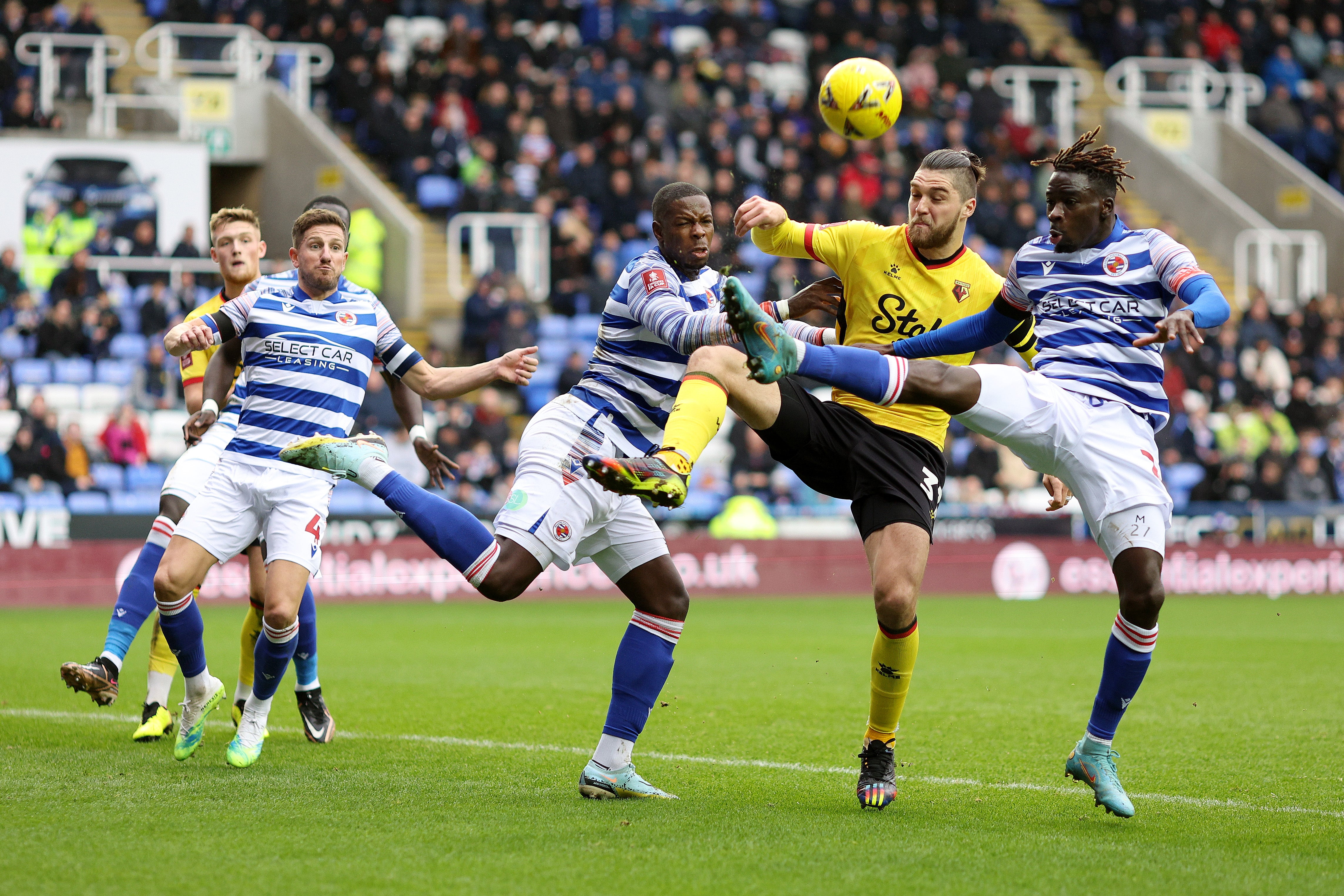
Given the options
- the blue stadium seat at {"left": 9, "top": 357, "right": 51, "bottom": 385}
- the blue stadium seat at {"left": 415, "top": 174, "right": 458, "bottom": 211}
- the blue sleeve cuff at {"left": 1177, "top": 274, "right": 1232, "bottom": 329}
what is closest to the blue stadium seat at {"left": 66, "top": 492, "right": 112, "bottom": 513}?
the blue stadium seat at {"left": 9, "top": 357, "right": 51, "bottom": 385}

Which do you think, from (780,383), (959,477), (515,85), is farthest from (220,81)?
(780,383)

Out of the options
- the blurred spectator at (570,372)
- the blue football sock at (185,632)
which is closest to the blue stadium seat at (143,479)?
the blurred spectator at (570,372)

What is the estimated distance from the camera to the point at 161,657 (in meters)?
7.60

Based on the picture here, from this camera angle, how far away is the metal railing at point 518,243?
21.0m

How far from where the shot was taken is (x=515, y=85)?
2303cm

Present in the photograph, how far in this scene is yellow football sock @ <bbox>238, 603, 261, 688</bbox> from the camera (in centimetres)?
743

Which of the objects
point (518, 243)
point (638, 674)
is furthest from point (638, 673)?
point (518, 243)

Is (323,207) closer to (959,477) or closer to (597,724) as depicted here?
(597,724)

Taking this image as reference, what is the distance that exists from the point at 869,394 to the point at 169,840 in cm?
279

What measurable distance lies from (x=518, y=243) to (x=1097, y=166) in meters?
15.9

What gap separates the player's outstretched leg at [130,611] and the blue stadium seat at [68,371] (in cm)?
1118

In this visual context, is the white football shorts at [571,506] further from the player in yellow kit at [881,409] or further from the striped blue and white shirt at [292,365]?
the striped blue and white shirt at [292,365]

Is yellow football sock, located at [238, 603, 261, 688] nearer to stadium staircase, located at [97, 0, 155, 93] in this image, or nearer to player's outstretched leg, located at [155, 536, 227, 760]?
player's outstretched leg, located at [155, 536, 227, 760]

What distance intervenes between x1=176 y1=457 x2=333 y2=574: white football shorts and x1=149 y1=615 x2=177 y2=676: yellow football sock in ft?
4.09
